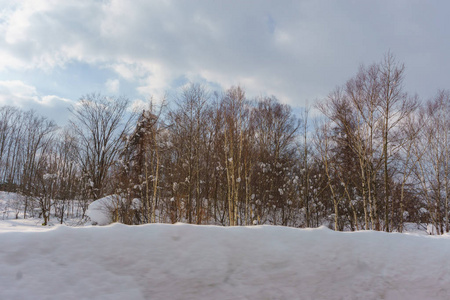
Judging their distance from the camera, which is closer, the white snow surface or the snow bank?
the white snow surface

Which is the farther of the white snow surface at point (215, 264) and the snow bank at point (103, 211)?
the snow bank at point (103, 211)

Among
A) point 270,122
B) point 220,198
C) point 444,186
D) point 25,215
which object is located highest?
point 270,122

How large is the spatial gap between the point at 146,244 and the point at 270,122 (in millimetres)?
23447

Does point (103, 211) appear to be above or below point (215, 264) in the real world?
below

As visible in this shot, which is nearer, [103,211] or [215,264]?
[215,264]

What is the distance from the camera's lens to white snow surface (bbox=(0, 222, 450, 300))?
1.21 metres

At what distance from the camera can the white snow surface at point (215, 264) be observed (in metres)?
1.21

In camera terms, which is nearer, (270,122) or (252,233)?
(252,233)

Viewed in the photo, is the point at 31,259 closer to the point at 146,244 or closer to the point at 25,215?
the point at 146,244

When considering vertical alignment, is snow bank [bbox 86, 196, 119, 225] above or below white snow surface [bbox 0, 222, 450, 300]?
below

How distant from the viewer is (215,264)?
1423mm

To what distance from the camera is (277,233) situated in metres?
1.71

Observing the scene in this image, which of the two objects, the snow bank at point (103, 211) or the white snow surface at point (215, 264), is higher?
the white snow surface at point (215, 264)

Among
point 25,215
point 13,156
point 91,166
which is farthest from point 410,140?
point 13,156
